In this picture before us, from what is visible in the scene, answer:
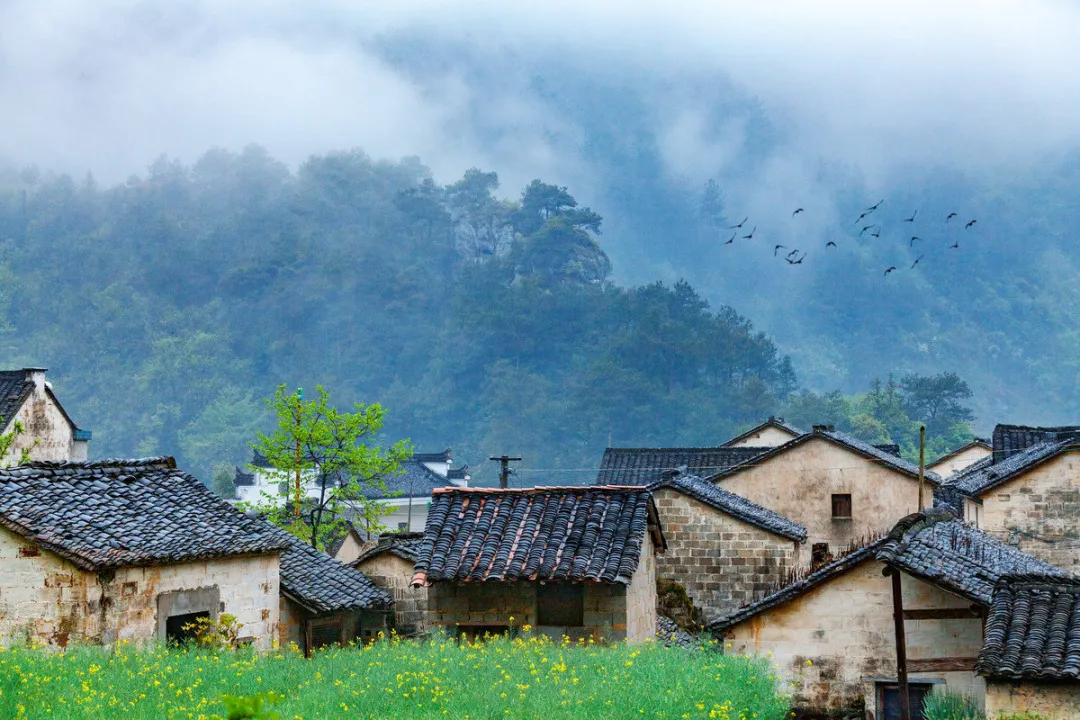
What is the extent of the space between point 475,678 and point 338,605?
928 cm

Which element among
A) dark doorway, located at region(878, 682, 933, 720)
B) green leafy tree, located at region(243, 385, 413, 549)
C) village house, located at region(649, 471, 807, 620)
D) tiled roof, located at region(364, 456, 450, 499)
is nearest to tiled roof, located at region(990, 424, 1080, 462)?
village house, located at region(649, 471, 807, 620)

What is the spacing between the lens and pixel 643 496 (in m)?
23.8

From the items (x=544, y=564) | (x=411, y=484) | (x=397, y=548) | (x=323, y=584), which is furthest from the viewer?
(x=411, y=484)

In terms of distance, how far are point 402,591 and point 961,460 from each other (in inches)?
1606

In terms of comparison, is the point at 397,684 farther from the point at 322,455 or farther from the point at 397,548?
the point at 322,455

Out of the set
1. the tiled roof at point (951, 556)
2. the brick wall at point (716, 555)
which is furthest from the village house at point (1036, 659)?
the brick wall at point (716, 555)

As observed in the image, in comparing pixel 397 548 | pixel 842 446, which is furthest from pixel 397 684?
pixel 842 446

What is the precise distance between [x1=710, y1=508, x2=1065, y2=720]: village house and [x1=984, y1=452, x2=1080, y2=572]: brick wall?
13.5 metres

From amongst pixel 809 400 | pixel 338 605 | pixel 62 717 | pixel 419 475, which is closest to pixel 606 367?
pixel 809 400

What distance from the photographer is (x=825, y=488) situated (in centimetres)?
4294

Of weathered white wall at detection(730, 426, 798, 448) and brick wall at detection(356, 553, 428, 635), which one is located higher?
weathered white wall at detection(730, 426, 798, 448)

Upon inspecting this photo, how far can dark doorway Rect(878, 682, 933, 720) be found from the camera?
20.4 meters

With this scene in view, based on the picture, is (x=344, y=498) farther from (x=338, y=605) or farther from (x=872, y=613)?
(x=872, y=613)

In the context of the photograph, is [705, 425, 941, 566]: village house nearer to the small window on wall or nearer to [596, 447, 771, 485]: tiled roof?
the small window on wall
